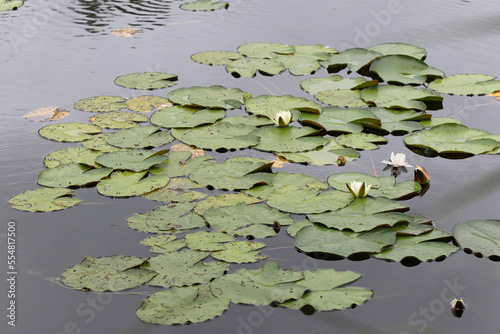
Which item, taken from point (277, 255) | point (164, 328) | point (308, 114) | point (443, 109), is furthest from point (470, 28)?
point (164, 328)

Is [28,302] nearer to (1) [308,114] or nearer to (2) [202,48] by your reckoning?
(1) [308,114]

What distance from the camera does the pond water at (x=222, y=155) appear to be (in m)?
2.35

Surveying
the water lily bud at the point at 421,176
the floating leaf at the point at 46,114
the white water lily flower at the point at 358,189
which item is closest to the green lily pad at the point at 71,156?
the floating leaf at the point at 46,114

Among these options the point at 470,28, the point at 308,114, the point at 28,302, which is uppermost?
the point at 470,28

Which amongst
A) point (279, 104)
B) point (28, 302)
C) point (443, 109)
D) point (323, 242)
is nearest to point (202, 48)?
point (279, 104)

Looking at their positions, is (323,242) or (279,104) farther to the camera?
(279,104)

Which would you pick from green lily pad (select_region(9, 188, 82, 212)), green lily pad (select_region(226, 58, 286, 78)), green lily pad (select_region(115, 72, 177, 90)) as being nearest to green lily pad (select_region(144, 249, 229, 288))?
green lily pad (select_region(9, 188, 82, 212))

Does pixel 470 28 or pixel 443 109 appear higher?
pixel 470 28

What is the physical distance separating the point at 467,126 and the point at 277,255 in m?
1.84

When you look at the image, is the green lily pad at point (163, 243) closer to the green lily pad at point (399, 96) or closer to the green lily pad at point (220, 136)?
the green lily pad at point (220, 136)

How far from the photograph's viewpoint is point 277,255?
271 cm

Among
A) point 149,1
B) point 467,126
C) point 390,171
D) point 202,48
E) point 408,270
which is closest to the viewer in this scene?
point 408,270

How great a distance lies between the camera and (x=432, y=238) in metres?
2.77

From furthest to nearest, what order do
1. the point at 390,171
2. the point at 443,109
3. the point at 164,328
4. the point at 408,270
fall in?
the point at 443,109, the point at 390,171, the point at 408,270, the point at 164,328
